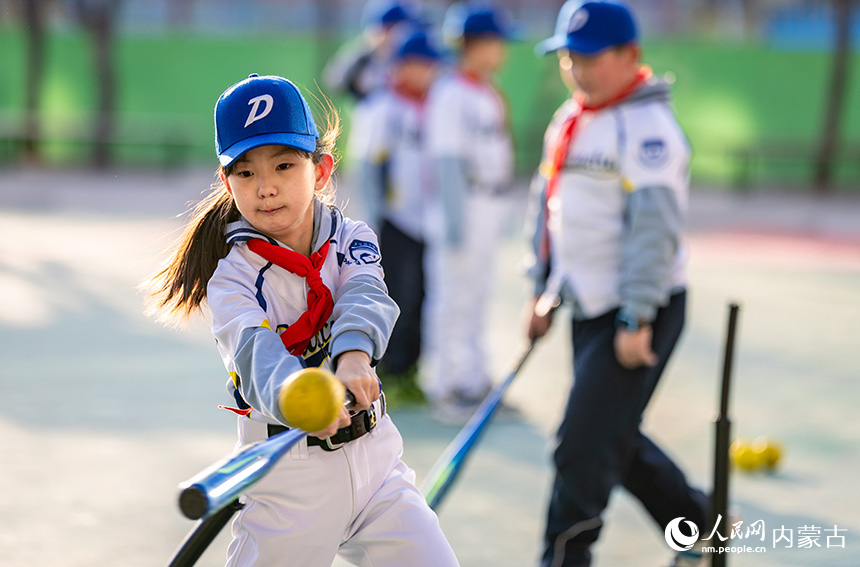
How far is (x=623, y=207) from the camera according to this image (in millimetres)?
3713

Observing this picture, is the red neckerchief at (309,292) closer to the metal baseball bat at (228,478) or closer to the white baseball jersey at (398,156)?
the metal baseball bat at (228,478)

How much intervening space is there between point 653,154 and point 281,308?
1657mm

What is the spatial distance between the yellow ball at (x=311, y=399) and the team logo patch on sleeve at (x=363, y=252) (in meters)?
0.62

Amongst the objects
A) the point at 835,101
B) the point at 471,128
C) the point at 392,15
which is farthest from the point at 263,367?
the point at 835,101

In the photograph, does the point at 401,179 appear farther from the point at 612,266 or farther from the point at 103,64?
the point at 103,64

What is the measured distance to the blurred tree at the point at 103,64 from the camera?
2305cm

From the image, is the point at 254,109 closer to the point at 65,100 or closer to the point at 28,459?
the point at 28,459

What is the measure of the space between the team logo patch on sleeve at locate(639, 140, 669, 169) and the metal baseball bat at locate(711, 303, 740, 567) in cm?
54

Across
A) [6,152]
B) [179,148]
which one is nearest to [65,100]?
[6,152]

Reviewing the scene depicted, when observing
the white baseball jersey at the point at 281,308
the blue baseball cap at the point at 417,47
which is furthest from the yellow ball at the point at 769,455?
the white baseball jersey at the point at 281,308

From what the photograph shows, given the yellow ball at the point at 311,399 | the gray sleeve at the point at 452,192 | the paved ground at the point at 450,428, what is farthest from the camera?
the gray sleeve at the point at 452,192

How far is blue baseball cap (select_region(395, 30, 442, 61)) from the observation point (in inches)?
253

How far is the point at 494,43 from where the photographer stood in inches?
237

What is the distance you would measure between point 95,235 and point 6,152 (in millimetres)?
10769
